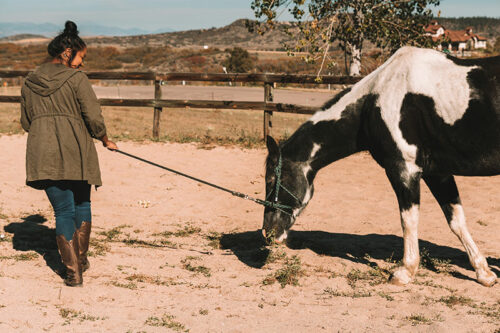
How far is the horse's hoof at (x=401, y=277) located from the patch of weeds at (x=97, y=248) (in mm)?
2949

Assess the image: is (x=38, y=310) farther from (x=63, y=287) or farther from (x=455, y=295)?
(x=455, y=295)

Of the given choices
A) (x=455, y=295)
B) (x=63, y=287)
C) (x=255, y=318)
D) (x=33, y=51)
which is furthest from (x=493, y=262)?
(x=33, y=51)

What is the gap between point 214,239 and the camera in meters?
6.20

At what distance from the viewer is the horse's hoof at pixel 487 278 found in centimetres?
468

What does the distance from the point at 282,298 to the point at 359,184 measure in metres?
4.76

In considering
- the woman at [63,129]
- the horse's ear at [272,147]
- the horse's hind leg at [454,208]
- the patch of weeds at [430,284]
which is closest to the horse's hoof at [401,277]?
the patch of weeds at [430,284]

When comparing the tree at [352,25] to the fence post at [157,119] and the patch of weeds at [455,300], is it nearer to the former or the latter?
the fence post at [157,119]

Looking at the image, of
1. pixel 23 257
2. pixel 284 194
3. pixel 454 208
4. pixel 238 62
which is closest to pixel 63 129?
pixel 23 257

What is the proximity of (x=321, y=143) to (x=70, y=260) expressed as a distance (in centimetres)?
249

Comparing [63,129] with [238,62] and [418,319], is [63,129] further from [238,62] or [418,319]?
[238,62]

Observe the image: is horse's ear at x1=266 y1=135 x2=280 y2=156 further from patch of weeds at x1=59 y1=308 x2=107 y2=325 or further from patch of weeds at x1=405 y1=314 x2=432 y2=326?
patch of weeds at x1=59 y1=308 x2=107 y2=325

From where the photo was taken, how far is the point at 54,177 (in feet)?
13.7

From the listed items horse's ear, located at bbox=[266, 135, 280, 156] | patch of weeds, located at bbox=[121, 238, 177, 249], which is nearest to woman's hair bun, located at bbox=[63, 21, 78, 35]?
horse's ear, located at bbox=[266, 135, 280, 156]

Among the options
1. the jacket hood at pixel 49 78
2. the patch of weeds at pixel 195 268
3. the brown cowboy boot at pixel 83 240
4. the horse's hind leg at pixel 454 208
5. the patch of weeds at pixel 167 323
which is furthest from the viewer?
the patch of weeds at pixel 195 268
